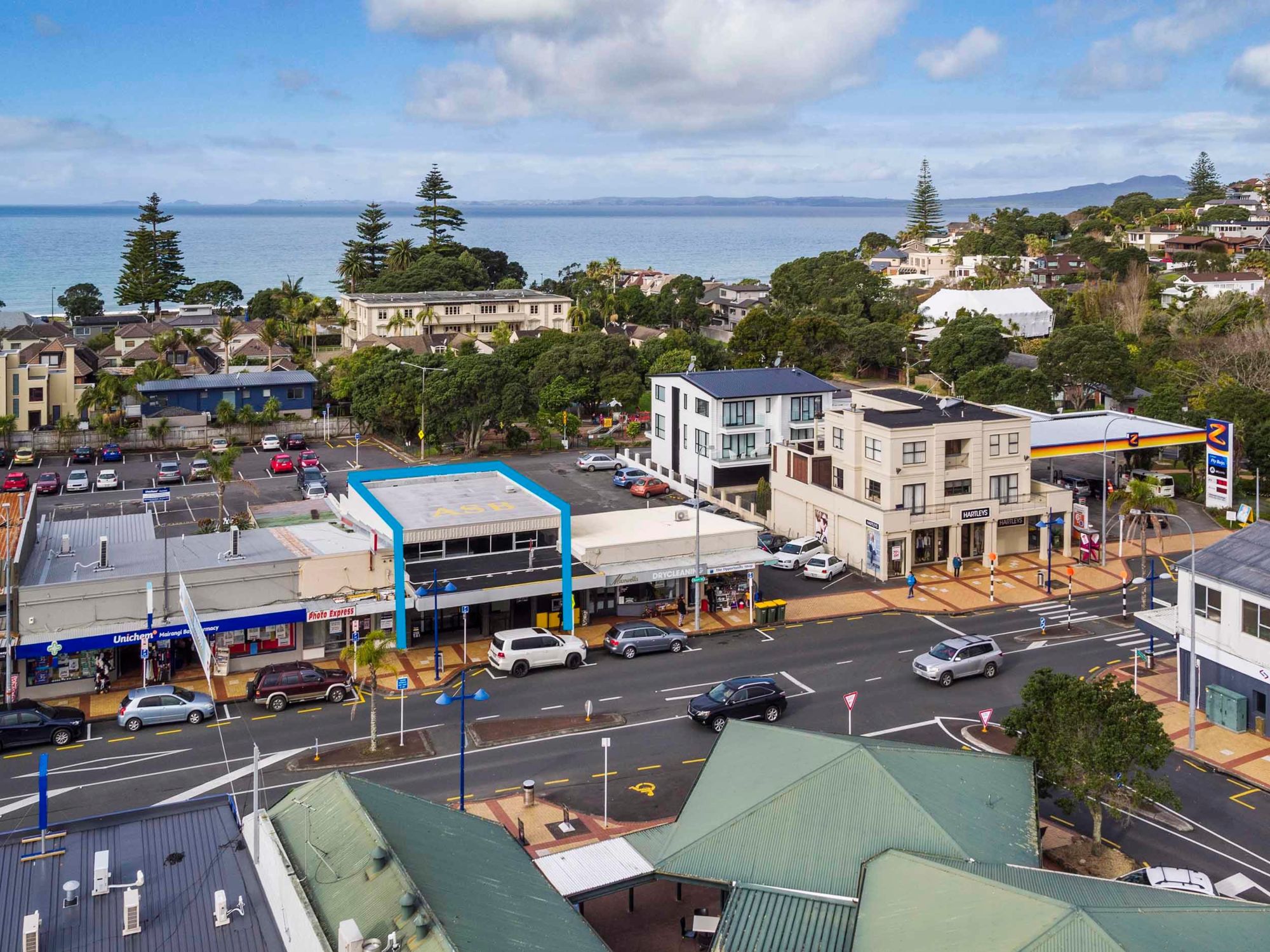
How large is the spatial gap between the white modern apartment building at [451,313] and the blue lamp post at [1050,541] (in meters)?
74.3

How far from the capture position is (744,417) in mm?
66000

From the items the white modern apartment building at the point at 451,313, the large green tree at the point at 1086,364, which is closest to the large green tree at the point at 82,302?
the white modern apartment building at the point at 451,313

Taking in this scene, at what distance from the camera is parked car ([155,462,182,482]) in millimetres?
73188

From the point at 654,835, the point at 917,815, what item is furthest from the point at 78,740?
the point at 917,815

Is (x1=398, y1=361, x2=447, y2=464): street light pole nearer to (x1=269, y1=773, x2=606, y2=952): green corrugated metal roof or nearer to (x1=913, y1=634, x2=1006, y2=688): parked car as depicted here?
(x1=913, y1=634, x2=1006, y2=688): parked car

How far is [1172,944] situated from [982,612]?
30.3m

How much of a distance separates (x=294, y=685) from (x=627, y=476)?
36.9 m

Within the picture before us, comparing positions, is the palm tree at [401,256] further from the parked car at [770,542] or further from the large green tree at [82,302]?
the parked car at [770,542]

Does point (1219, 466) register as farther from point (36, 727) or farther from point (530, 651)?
point (36, 727)

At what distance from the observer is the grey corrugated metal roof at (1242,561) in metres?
35.6

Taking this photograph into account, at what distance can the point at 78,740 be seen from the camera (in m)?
34.9

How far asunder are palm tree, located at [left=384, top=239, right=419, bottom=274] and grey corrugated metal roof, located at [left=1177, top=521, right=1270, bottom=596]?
127856mm

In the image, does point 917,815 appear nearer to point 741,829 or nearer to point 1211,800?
point 741,829

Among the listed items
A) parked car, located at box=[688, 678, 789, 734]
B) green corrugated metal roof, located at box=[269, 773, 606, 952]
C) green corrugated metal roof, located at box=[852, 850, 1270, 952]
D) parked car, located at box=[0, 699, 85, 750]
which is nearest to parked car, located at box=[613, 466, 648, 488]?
parked car, located at box=[688, 678, 789, 734]
